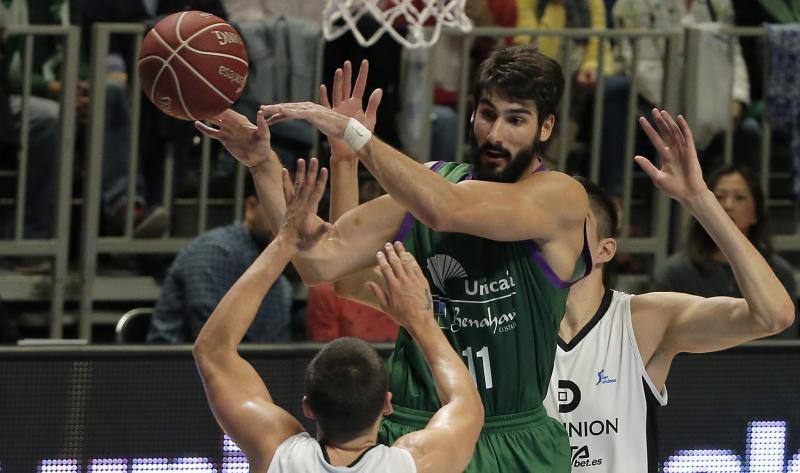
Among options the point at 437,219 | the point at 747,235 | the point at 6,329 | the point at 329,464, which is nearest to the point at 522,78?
the point at 437,219

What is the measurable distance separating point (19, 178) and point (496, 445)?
15.2 feet

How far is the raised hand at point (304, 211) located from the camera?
404 cm

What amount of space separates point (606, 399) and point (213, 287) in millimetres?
2885

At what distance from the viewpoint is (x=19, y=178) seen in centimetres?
810

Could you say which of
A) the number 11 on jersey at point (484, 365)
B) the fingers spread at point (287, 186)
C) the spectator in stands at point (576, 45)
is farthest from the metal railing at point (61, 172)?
the number 11 on jersey at point (484, 365)

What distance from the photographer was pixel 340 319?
725 centimetres

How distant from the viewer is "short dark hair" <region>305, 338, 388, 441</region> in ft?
12.2

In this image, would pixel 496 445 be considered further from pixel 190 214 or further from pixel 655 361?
pixel 190 214

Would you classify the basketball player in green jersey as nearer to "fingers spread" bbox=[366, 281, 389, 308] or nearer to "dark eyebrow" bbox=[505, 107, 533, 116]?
"dark eyebrow" bbox=[505, 107, 533, 116]

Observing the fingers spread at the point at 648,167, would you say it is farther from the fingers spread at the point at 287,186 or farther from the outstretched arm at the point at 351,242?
the fingers spread at the point at 287,186

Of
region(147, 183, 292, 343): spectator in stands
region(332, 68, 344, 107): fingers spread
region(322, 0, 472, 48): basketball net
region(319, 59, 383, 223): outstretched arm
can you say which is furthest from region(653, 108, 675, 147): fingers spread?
region(147, 183, 292, 343): spectator in stands

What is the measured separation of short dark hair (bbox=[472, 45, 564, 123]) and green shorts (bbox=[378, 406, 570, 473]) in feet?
2.90

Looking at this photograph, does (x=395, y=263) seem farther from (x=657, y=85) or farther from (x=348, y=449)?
(x=657, y=85)

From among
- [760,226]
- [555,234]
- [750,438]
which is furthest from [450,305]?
[760,226]
